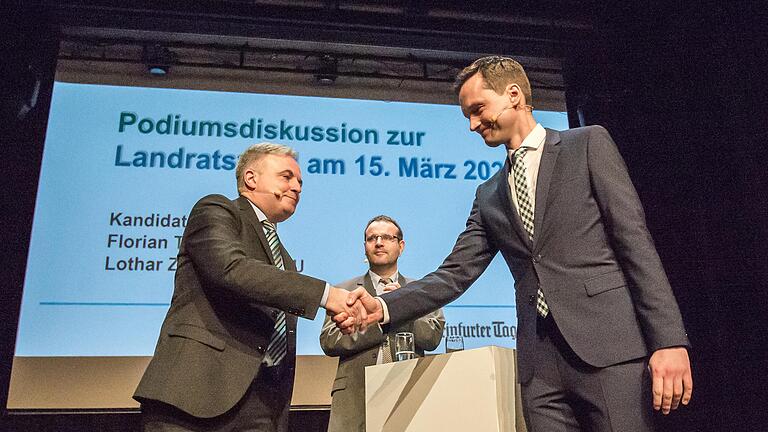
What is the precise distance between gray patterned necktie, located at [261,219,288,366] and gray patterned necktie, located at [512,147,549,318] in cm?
85

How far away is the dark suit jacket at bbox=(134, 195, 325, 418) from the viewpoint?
175cm

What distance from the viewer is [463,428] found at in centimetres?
166

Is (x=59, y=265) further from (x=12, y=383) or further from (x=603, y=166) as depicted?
(x=603, y=166)

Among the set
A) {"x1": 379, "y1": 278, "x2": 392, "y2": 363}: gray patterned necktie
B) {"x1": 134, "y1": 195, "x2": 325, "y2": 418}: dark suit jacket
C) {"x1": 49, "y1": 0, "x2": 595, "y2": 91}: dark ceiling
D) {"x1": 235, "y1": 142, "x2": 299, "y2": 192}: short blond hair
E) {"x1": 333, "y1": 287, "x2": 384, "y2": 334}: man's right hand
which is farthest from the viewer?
{"x1": 49, "y1": 0, "x2": 595, "y2": 91}: dark ceiling

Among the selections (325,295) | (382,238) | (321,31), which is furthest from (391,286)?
(321,31)

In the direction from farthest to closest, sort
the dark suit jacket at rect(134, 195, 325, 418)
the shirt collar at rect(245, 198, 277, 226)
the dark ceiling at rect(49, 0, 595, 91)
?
the dark ceiling at rect(49, 0, 595, 91) < the shirt collar at rect(245, 198, 277, 226) < the dark suit jacket at rect(134, 195, 325, 418)

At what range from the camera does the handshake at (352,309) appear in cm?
202

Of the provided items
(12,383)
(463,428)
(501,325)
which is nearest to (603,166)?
(463,428)

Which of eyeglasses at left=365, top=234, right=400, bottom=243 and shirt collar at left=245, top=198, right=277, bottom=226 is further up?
eyeglasses at left=365, top=234, right=400, bottom=243

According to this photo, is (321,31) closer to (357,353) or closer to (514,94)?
(357,353)

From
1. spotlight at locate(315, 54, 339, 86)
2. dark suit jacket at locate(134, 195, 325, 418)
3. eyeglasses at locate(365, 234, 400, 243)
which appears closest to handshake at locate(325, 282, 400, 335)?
dark suit jacket at locate(134, 195, 325, 418)

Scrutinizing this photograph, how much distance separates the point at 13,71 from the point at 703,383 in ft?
15.4

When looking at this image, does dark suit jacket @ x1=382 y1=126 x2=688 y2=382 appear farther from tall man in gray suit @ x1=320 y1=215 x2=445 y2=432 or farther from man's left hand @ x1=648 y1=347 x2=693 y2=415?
tall man in gray suit @ x1=320 y1=215 x2=445 y2=432

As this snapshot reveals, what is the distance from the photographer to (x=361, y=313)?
2.05m
